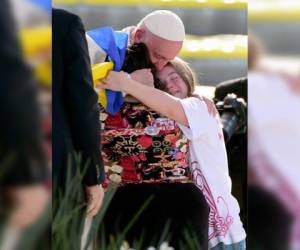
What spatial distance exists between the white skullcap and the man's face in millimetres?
19

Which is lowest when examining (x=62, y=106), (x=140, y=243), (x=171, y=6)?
(x=140, y=243)

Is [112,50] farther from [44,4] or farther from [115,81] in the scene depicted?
[44,4]

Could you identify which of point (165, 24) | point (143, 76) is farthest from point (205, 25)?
point (143, 76)

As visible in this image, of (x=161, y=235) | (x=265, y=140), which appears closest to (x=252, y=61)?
(x=265, y=140)

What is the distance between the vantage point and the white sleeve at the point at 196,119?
341 centimetres

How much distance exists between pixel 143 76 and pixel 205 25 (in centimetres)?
30

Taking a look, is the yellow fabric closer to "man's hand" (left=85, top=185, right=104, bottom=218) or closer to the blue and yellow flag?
the blue and yellow flag

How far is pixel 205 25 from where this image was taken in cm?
339

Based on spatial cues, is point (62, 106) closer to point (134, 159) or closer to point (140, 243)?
point (134, 159)

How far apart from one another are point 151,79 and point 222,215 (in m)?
0.58

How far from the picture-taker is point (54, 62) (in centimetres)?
317

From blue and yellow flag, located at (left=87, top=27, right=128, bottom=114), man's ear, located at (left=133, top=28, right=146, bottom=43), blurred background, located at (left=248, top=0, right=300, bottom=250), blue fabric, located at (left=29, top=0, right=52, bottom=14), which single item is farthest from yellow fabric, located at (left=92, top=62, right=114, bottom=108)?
blurred background, located at (left=248, top=0, right=300, bottom=250)

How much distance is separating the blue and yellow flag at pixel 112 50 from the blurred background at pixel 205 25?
0.09ft

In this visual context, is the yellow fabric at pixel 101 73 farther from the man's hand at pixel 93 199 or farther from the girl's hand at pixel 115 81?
the man's hand at pixel 93 199
